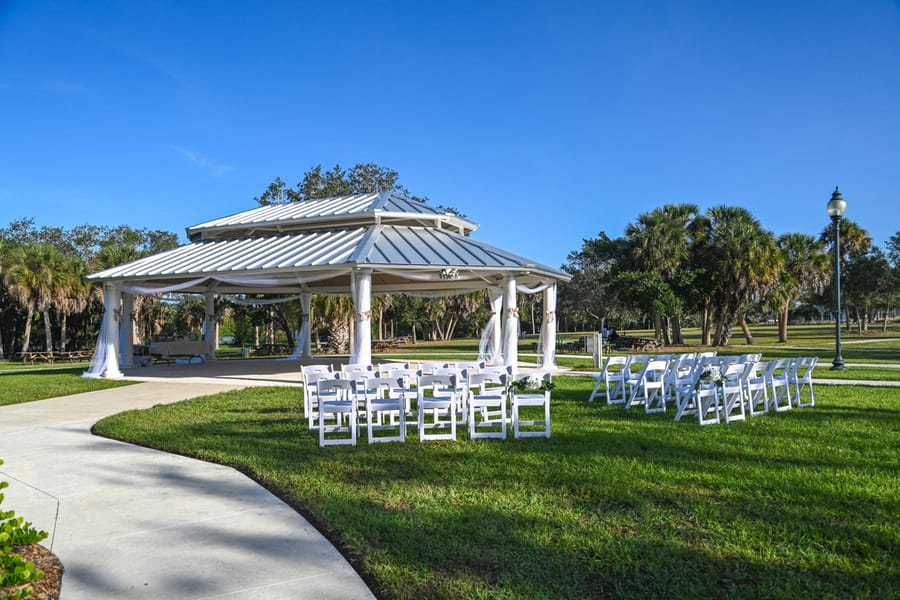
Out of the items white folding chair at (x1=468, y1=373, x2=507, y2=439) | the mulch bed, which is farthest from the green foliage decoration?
white folding chair at (x1=468, y1=373, x2=507, y2=439)

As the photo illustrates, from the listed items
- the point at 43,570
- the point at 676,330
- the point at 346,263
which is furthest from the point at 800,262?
the point at 43,570

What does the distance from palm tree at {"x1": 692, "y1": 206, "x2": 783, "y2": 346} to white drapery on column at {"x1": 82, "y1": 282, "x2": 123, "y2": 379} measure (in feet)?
96.1

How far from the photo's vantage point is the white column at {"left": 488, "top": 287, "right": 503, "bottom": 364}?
64.0 ft

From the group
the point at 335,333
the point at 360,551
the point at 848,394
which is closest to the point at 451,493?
the point at 360,551

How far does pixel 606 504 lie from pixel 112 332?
56.5ft

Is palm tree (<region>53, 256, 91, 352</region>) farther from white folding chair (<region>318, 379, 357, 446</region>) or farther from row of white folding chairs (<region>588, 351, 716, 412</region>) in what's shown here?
row of white folding chairs (<region>588, 351, 716, 412</region>)

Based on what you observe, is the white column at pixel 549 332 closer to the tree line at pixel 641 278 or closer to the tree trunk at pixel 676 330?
the tree line at pixel 641 278

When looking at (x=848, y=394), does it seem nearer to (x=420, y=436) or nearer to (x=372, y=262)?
(x=420, y=436)

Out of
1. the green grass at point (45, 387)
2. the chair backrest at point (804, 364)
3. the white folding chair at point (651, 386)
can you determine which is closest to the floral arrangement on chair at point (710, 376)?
the white folding chair at point (651, 386)

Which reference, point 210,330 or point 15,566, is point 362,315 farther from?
point 210,330

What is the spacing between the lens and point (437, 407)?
838 centimetres

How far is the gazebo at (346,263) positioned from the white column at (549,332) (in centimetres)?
3

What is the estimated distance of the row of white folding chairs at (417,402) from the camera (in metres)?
7.78

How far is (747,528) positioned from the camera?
14.6 ft
